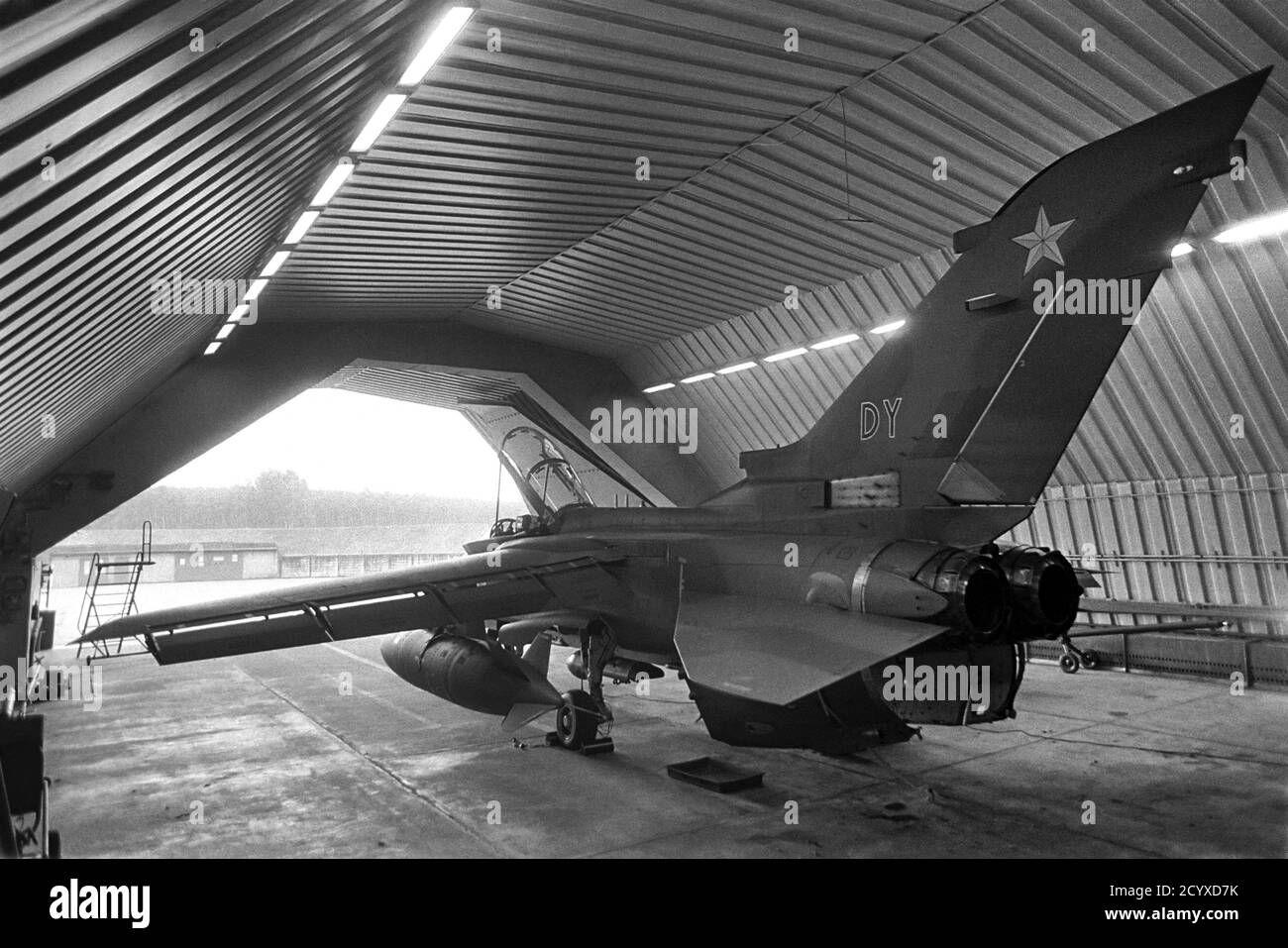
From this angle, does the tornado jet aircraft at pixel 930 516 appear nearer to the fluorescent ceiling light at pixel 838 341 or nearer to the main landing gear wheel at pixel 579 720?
the main landing gear wheel at pixel 579 720

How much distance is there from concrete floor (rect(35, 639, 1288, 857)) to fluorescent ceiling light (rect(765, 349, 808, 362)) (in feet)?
22.8

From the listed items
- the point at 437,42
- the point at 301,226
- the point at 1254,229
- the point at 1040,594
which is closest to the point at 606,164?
the point at 301,226

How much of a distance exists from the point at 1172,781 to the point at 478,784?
20.0 feet

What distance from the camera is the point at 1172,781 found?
22.7ft

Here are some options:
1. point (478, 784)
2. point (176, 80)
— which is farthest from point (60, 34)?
point (478, 784)

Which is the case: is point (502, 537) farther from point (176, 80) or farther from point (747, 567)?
point (176, 80)

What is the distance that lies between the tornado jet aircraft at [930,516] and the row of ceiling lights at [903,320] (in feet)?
6.87

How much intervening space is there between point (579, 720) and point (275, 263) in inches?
294

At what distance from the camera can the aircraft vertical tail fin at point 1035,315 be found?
5.06 meters

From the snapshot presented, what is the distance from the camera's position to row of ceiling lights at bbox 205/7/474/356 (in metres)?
5.51

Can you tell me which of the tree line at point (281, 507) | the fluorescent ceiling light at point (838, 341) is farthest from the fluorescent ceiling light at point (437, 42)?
the tree line at point (281, 507)

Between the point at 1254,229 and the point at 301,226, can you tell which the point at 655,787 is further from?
the point at 1254,229

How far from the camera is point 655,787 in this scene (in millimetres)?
7219

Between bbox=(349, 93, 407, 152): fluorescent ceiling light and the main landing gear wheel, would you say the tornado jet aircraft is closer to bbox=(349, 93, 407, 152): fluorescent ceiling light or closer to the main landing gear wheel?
the main landing gear wheel
